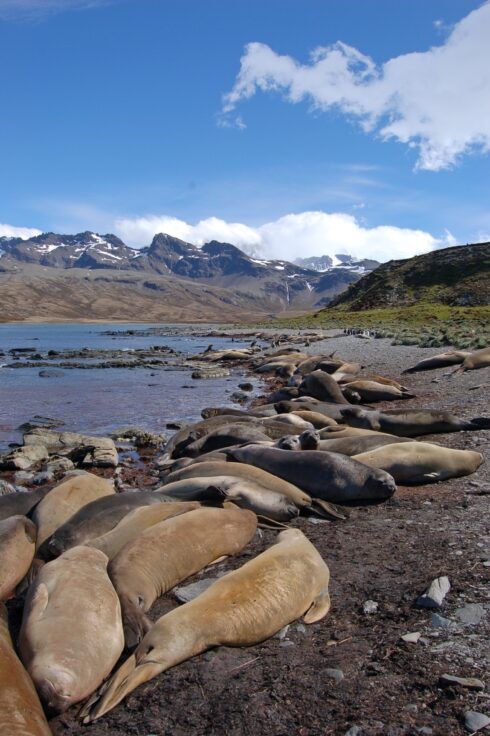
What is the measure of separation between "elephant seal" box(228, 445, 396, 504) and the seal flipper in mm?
2904

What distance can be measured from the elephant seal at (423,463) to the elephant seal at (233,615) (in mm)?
3541

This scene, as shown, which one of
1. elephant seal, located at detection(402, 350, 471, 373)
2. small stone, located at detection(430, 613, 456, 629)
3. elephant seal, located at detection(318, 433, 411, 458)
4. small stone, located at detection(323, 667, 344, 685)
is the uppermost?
elephant seal, located at detection(402, 350, 471, 373)

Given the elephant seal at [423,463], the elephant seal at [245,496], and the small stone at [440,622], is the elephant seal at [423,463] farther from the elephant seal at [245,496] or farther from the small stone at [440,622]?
the small stone at [440,622]

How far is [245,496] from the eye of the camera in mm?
7508

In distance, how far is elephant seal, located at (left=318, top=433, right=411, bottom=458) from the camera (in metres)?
9.64

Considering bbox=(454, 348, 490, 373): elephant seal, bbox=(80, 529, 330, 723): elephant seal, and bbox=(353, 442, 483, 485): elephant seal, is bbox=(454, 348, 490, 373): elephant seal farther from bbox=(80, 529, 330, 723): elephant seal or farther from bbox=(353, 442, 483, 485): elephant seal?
bbox=(80, 529, 330, 723): elephant seal

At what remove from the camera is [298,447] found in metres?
9.75

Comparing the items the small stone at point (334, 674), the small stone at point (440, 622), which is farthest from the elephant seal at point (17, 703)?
the small stone at point (440, 622)

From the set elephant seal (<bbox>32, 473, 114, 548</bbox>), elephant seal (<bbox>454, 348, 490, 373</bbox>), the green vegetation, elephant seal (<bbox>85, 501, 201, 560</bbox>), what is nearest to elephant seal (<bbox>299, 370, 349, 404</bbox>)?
elephant seal (<bbox>454, 348, 490, 373</bbox>)

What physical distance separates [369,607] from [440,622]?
0.66 meters

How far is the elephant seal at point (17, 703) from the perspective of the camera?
130 inches

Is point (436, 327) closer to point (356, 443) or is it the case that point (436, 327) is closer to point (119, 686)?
point (356, 443)

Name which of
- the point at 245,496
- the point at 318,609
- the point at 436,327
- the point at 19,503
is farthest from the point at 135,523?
the point at 436,327

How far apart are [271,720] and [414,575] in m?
2.28
